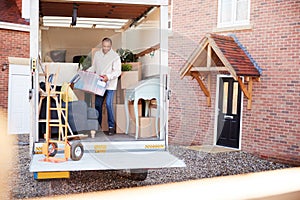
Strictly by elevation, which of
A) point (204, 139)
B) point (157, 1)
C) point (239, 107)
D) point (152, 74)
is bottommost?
point (204, 139)

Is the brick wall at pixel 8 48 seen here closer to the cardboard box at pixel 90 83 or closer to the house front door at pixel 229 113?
the house front door at pixel 229 113

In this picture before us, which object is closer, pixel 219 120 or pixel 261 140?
pixel 261 140

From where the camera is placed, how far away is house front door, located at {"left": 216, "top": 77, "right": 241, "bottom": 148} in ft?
24.0

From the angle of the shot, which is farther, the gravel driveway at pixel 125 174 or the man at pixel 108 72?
the gravel driveway at pixel 125 174

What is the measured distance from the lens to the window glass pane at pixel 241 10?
7254 millimetres

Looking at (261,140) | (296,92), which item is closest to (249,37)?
(296,92)

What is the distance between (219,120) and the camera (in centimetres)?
764

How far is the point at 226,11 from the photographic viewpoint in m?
7.54

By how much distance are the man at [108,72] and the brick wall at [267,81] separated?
3.50m

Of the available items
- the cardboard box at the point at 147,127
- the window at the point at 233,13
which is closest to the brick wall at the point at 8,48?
the window at the point at 233,13

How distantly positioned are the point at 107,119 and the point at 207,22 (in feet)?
13.6

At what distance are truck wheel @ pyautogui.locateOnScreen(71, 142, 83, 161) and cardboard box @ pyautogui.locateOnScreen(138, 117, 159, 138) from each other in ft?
2.77

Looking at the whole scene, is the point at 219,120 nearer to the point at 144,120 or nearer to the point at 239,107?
the point at 239,107

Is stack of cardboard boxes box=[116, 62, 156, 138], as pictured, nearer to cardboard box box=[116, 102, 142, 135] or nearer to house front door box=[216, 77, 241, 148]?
cardboard box box=[116, 102, 142, 135]
